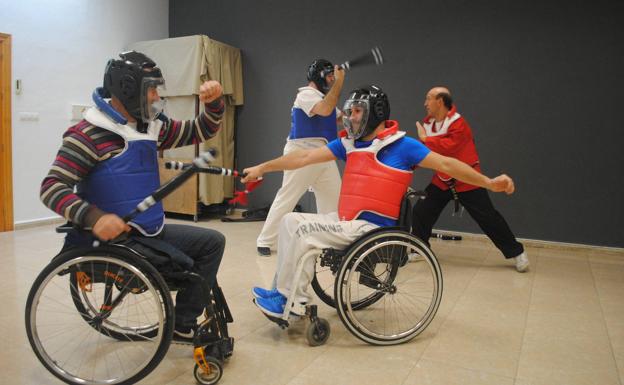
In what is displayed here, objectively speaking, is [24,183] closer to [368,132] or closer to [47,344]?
[47,344]

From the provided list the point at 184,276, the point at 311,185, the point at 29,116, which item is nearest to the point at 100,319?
the point at 184,276

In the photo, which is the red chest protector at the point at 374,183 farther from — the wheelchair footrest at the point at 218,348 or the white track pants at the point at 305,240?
the wheelchair footrest at the point at 218,348

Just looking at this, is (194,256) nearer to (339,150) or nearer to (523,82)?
(339,150)

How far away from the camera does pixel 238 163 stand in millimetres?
5590

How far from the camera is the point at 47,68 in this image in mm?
4465

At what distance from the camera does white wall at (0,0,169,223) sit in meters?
4.25

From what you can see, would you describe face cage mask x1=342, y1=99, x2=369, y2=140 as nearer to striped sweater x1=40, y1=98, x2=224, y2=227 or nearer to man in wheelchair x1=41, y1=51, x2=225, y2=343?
man in wheelchair x1=41, y1=51, x2=225, y2=343

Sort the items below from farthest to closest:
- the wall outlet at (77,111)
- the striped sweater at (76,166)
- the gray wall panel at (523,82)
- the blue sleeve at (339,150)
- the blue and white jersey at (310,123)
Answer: the wall outlet at (77,111) → the gray wall panel at (523,82) → the blue and white jersey at (310,123) → the blue sleeve at (339,150) → the striped sweater at (76,166)

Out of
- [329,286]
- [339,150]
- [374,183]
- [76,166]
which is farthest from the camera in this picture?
[329,286]

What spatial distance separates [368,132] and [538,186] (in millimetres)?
2654

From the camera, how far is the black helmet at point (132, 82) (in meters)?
1.72

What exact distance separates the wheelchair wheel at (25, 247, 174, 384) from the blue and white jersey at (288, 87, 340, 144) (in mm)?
1539

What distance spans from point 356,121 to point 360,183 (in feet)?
0.96

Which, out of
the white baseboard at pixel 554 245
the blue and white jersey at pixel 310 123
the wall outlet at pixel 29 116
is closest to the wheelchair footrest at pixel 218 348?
the blue and white jersey at pixel 310 123
